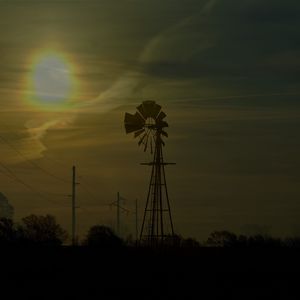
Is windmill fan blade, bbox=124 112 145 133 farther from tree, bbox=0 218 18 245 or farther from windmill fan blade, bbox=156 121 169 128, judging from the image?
tree, bbox=0 218 18 245

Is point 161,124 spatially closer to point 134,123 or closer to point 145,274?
point 134,123

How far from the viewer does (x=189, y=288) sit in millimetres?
31625

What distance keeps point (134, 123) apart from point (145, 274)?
36.1 meters

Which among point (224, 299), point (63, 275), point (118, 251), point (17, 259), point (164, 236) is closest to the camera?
point (224, 299)

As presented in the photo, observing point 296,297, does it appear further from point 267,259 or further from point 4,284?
point 267,259

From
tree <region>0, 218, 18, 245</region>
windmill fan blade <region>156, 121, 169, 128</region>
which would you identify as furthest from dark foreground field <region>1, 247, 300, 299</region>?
windmill fan blade <region>156, 121, 169, 128</region>

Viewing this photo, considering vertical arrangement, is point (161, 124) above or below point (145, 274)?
above

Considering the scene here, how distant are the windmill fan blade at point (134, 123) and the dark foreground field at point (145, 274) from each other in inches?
917

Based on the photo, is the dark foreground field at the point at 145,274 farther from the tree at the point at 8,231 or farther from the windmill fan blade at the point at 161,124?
the windmill fan blade at the point at 161,124

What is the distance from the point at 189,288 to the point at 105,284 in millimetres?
2910

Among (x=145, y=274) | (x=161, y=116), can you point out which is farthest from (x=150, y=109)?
(x=145, y=274)

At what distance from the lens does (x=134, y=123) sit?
7175 centimetres

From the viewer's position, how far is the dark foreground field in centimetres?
2992

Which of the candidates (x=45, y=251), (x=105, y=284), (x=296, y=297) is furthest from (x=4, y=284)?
(x=45, y=251)
